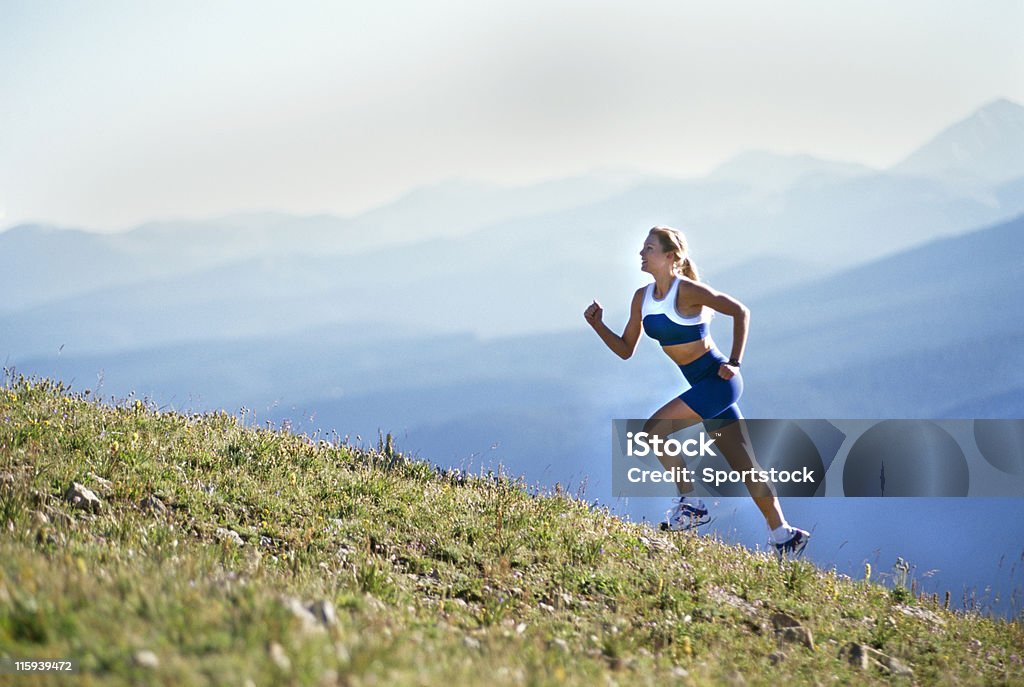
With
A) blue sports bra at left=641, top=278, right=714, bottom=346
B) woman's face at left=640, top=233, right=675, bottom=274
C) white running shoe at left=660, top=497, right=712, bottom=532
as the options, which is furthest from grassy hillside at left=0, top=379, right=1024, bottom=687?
woman's face at left=640, top=233, right=675, bottom=274

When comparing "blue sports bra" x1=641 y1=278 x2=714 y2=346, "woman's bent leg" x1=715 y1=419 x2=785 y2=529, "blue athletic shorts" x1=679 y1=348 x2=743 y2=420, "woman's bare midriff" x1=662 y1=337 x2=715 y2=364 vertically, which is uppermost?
"blue sports bra" x1=641 y1=278 x2=714 y2=346

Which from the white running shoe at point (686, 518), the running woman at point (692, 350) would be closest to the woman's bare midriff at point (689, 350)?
the running woman at point (692, 350)

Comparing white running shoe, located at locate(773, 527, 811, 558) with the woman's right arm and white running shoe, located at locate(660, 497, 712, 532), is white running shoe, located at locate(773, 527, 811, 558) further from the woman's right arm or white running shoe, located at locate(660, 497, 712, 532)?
the woman's right arm

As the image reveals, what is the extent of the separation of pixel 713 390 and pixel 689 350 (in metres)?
0.57

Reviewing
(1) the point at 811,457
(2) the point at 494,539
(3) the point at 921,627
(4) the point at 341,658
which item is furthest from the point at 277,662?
(1) the point at 811,457

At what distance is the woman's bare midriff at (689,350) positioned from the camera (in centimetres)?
1102

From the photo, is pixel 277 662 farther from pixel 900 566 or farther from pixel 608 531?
pixel 900 566

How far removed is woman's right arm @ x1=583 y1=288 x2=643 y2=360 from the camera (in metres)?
11.4

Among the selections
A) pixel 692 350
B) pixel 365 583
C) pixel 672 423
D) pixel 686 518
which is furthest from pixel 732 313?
pixel 365 583

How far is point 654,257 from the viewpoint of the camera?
1128cm

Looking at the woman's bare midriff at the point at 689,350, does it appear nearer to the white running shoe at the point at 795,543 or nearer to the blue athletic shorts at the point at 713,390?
the blue athletic shorts at the point at 713,390

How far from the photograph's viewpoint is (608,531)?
10.6 metres

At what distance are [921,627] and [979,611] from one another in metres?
1.71

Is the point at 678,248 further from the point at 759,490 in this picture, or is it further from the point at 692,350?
the point at 759,490
